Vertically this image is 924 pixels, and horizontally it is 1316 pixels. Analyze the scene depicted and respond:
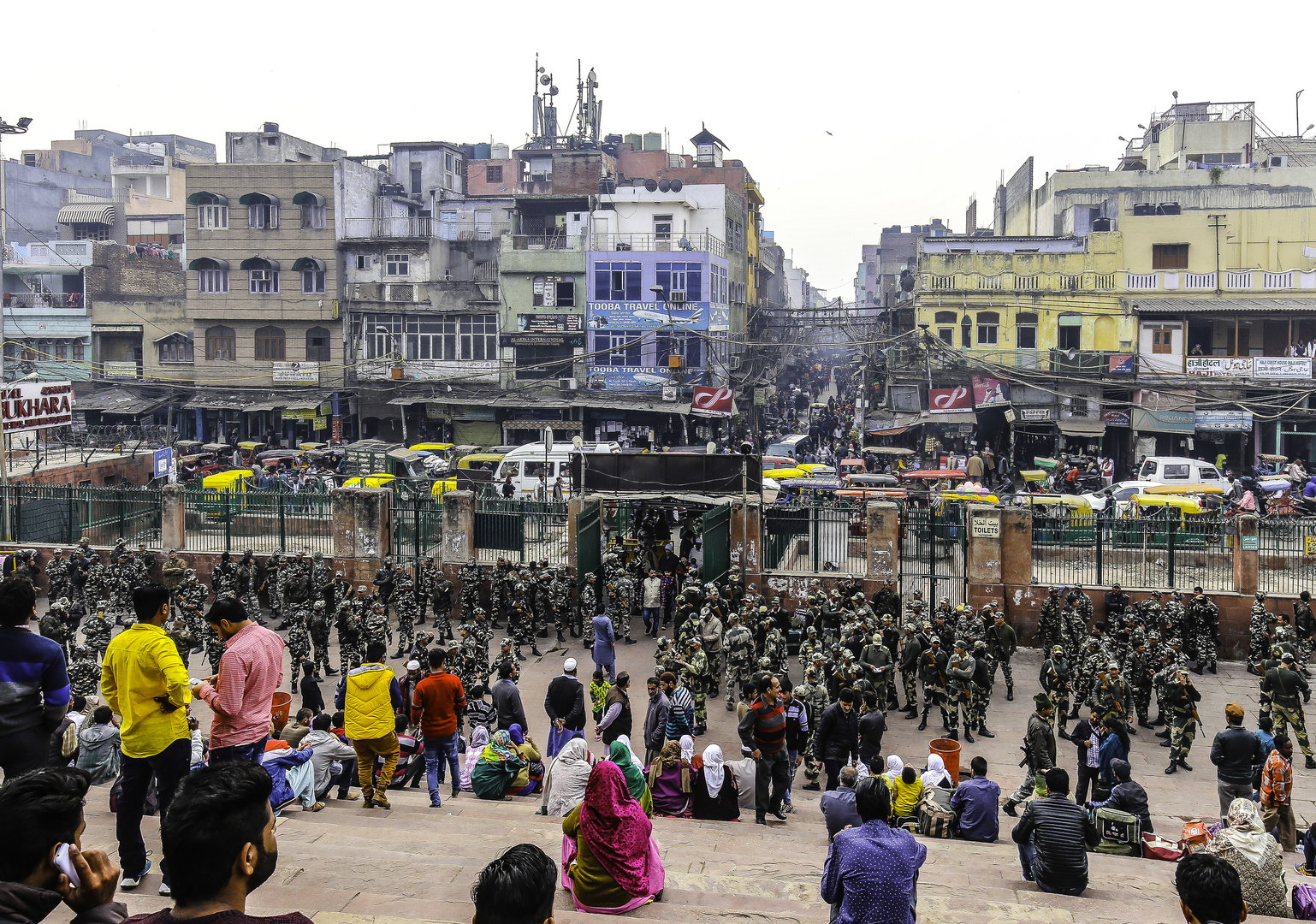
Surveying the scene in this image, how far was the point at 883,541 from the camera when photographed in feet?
62.0

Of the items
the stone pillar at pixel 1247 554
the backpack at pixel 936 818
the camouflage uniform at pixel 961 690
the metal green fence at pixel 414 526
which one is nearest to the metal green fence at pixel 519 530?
the metal green fence at pixel 414 526

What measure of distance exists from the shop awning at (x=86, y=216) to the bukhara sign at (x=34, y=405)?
1530 inches

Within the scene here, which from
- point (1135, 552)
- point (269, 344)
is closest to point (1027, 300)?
point (1135, 552)

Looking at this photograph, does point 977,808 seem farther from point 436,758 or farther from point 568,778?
point 436,758

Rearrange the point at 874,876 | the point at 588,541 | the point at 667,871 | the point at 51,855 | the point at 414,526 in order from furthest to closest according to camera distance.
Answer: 1. the point at 414,526
2. the point at 588,541
3. the point at 667,871
4. the point at 874,876
5. the point at 51,855

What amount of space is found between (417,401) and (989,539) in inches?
1117

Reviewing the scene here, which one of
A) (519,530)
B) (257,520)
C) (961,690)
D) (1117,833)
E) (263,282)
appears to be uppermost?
(263,282)

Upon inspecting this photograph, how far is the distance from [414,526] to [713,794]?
39.7ft

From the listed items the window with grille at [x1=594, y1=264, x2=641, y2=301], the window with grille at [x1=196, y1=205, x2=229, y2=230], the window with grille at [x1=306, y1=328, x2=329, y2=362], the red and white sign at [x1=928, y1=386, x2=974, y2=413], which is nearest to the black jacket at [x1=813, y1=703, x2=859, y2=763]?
the red and white sign at [x1=928, y1=386, x2=974, y2=413]

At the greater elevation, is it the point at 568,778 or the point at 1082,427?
the point at 1082,427

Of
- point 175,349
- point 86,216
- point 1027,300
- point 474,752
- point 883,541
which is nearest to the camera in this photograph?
point 474,752

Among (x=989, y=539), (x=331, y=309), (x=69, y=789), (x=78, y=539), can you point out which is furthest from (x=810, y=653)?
(x=331, y=309)

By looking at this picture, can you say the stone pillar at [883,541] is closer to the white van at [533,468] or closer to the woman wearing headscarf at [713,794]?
the woman wearing headscarf at [713,794]

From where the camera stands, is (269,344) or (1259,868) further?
(269,344)
